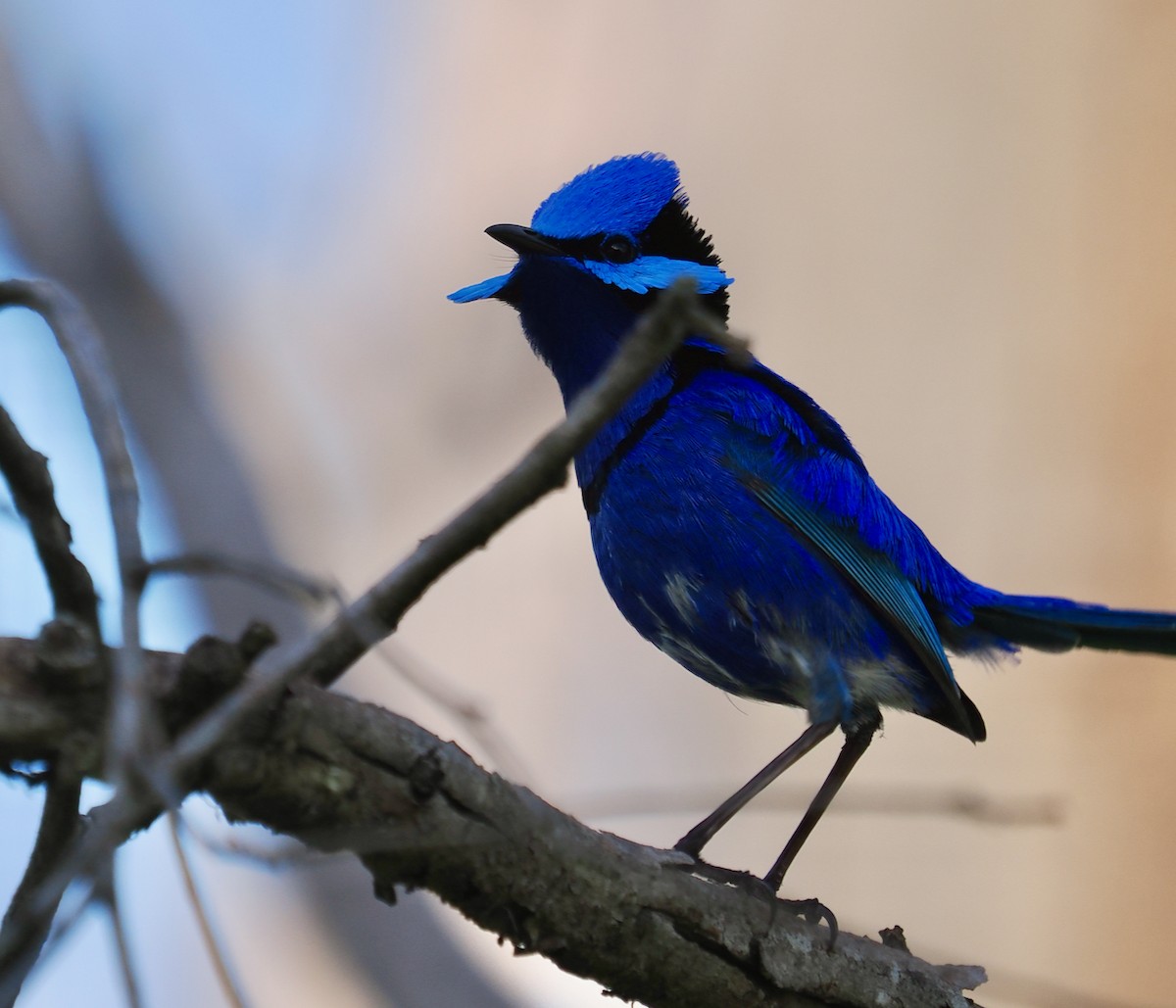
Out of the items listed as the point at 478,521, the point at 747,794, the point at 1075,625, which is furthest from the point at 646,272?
the point at 478,521

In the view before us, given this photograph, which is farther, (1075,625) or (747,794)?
(1075,625)

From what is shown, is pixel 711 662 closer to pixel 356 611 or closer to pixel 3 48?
pixel 356 611

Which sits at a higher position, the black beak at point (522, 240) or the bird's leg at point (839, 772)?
the black beak at point (522, 240)

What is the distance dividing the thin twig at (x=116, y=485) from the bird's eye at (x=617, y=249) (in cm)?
185

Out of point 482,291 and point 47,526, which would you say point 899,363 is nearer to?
point 482,291

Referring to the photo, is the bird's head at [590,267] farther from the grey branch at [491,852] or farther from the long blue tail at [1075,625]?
the grey branch at [491,852]

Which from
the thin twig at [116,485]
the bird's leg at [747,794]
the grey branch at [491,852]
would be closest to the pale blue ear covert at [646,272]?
the bird's leg at [747,794]

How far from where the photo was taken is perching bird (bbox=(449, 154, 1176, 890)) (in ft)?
10.4

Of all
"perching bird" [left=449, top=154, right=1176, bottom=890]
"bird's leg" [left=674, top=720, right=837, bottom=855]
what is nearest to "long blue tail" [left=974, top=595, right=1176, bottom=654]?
"perching bird" [left=449, top=154, right=1176, bottom=890]

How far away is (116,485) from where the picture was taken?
1.44m

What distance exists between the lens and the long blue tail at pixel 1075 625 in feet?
11.3

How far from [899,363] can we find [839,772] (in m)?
3.92

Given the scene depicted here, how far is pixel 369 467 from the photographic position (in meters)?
6.52

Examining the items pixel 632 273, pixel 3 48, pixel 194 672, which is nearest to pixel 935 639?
pixel 632 273
